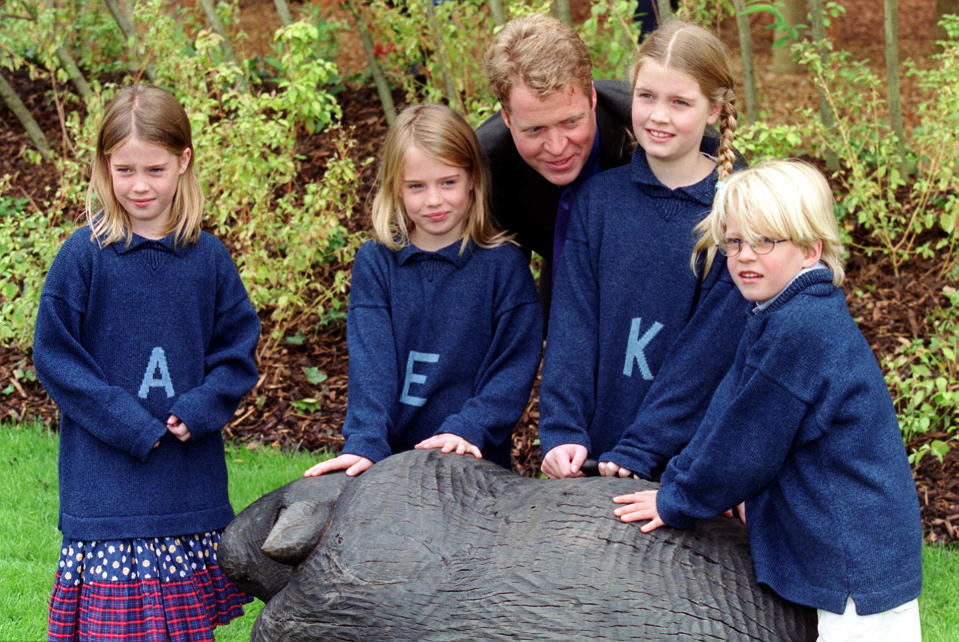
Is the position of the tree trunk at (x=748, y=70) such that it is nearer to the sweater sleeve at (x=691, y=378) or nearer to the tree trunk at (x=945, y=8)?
the tree trunk at (x=945, y=8)

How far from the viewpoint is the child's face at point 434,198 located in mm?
3617

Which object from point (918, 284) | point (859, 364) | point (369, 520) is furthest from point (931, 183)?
point (369, 520)

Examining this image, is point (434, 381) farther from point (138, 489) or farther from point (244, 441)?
point (244, 441)

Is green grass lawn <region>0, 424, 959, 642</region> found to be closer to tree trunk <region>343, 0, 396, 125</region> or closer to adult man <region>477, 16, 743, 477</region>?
adult man <region>477, 16, 743, 477</region>

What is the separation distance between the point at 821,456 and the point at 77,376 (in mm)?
2231

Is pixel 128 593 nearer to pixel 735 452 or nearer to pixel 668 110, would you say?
pixel 735 452

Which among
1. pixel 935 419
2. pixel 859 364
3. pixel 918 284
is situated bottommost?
pixel 935 419

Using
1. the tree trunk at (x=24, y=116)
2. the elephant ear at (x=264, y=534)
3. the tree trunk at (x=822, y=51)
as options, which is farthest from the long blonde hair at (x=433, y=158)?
the tree trunk at (x=24, y=116)

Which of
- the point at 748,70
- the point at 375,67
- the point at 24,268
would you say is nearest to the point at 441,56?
the point at 375,67

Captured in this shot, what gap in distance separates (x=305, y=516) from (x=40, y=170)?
625cm

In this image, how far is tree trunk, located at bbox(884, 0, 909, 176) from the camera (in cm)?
654

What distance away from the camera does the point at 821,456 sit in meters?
2.74

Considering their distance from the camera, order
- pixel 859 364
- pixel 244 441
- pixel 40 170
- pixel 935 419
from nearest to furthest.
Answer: pixel 859 364 < pixel 935 419 < pixel 244 441 < pixel 40 170

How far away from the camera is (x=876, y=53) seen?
1173 centimetres
